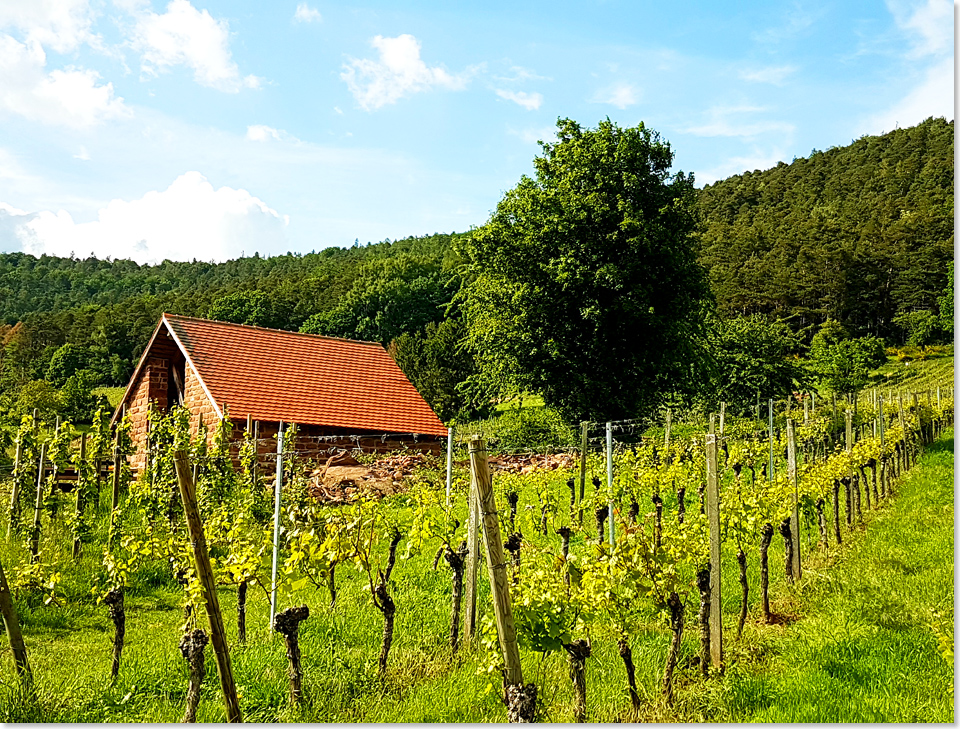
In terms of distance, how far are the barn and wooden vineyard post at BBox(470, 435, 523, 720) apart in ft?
37.9

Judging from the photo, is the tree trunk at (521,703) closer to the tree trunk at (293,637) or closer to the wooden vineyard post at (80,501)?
the tree trunk at (293,637)

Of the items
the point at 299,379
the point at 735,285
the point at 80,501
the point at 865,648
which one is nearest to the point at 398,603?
the point at 865,648

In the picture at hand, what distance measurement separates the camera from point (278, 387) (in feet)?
55.1

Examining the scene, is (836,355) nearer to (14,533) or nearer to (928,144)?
(14,533)

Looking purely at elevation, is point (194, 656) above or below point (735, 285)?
below

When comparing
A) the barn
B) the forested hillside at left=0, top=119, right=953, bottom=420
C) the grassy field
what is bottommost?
the grassy field

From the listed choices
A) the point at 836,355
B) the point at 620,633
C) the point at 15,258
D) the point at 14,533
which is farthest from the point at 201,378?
the point at 15,258

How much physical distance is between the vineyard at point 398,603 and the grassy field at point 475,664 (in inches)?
0.9

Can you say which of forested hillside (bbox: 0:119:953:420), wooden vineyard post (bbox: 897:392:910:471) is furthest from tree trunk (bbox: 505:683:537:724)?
forested hillside (bbox: 0:119:953:420)

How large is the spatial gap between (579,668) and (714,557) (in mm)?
1747

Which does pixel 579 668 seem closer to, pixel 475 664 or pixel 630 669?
pixel 630 669

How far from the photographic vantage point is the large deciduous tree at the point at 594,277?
727 inches

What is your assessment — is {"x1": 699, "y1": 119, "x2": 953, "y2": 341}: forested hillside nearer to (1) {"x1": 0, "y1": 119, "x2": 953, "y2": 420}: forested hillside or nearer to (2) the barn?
(1) {"x1": 0, "y1": 119, "x2": 953, "y2": 420}: forested hillside

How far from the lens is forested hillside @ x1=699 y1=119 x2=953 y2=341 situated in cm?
4925
